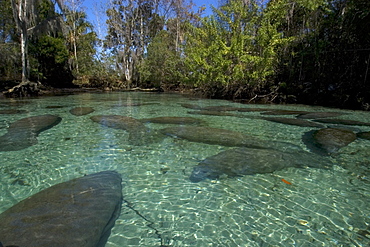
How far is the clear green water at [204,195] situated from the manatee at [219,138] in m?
0.32

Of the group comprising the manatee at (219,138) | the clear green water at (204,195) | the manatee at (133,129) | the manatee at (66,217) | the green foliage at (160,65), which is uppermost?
the green foliage at (160,65)

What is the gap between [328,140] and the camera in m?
5.07

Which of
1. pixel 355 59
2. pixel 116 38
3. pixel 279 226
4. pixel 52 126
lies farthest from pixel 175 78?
pixel 279 226

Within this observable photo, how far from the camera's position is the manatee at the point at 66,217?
1900 mm

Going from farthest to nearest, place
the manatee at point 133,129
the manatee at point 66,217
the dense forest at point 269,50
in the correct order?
1. the dense forest at point 269,50
2. the manatee at point 133,129
3. the manatee at point 66,217

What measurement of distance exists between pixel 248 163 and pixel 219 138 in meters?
1.63

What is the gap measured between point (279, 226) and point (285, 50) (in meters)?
15.5

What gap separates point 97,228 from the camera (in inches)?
83.9

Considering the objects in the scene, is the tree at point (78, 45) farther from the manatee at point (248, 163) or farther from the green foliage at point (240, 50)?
the manatee at point (248, 163)

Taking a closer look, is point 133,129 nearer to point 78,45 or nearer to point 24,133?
point 24,133

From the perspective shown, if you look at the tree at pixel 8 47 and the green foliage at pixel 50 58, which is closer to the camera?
the tree at pixel 8 47

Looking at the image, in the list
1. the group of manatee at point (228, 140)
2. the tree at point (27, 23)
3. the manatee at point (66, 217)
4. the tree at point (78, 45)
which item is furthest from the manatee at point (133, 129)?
the tree at point (78, 45)

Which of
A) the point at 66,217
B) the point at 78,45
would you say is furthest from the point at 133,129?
the point at 78,45

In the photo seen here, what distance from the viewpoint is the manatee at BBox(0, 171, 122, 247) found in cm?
190
